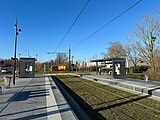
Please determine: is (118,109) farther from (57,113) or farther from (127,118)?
(57,113)

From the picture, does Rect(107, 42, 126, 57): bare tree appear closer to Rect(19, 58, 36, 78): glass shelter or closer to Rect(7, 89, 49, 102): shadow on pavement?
Rect(19, 58, 36, 78): glass shelter

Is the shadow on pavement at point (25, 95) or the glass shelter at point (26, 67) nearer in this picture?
the shadow on pavement at point (25, 95)

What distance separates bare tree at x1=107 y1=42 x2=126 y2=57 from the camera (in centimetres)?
6331

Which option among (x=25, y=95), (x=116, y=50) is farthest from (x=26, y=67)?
(x=116, y=50)

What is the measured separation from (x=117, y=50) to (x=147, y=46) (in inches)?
949

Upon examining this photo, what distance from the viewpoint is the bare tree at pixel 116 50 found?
63312 millimetres

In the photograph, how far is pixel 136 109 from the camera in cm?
886

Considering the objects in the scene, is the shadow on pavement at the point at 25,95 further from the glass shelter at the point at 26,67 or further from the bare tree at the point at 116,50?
the bare tree at the point at 116,50

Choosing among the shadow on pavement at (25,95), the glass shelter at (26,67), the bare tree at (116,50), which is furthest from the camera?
the bare tree at (116,50)

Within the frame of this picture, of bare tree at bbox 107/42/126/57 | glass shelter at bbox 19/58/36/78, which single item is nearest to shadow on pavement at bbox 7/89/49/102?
glass shelter at bbox 19/58/36/78

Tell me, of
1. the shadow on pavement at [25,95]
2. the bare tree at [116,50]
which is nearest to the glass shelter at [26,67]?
the shadow on pavement at [25,95]

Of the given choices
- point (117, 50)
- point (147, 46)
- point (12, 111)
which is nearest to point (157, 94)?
point (12, 111)

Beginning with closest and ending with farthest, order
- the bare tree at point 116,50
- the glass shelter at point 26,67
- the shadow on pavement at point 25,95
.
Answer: the shadow on pavement at point 25,95 < the glass shelter at point 26,67 < the bare tree at point 116,50

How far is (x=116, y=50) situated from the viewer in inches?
2554
